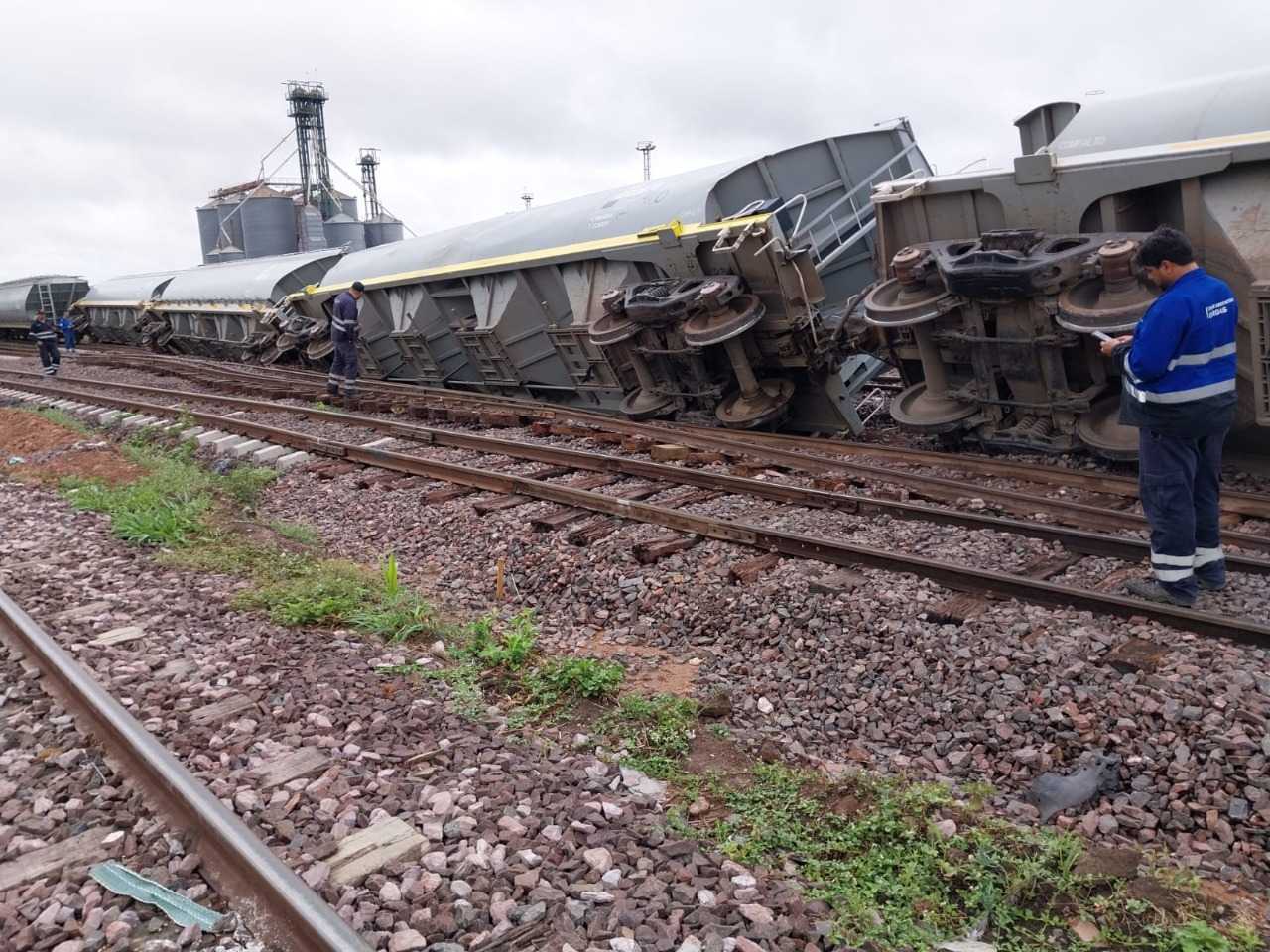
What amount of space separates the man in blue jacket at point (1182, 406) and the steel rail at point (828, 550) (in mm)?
269

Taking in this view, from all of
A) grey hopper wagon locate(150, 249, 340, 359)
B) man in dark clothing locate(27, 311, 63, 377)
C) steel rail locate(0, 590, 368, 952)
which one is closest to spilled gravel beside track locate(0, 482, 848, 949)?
steel rail locate(0, 590, 368, 952)

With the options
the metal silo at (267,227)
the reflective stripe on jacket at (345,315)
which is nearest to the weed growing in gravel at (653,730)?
the reflective stripe on jacket at (345,315)

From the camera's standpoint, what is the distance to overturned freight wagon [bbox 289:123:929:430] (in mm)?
9305

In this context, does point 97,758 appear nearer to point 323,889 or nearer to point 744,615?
point 323,889

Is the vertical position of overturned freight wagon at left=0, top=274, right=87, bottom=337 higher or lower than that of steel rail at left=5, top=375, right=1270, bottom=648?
higher

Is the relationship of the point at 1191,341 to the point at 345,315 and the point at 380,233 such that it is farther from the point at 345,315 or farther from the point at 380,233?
the point at 380,233

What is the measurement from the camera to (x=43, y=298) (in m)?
33.7

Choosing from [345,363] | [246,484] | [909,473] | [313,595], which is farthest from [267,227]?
[313,595]

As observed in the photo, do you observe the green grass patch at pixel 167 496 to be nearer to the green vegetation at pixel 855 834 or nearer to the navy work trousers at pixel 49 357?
the green vegetation at pixel 855 834

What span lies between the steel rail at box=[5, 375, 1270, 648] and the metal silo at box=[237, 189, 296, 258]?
112 ft

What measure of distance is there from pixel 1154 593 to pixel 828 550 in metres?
1.62

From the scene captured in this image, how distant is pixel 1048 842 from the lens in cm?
292

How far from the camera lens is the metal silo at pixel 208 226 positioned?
4206 cm

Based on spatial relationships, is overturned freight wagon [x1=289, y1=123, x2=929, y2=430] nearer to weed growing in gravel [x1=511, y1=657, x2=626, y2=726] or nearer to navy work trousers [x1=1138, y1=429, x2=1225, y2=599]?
navy work trousers [x1=1138, y1=429, x2=1225, y2=599]
